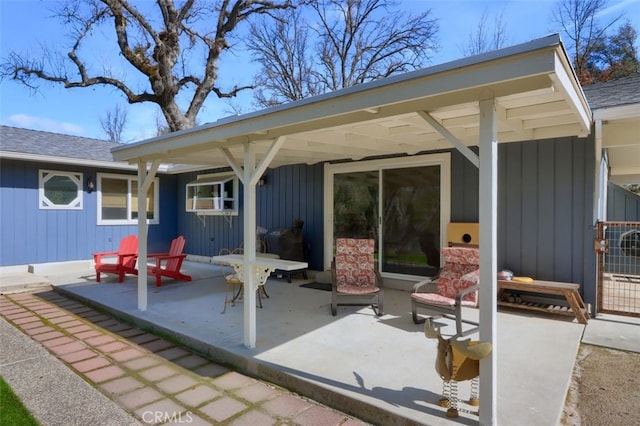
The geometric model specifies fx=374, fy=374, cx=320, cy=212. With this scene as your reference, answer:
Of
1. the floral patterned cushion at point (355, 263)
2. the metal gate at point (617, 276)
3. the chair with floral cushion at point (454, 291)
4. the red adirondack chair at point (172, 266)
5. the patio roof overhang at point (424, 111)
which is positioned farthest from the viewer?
the red adirondack chair at point (172, 266)

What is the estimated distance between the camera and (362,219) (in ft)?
21.9

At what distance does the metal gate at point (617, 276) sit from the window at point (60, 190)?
9782mm

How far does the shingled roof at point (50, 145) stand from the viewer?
7777mm

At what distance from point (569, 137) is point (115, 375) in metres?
5.53

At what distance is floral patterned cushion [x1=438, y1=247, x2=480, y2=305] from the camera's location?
452 centimetres

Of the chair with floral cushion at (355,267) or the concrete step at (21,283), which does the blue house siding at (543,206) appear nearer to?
the chair with floral cushion at (355,267)

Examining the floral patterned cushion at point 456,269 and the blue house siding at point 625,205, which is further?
the blue house siding at point 625,205

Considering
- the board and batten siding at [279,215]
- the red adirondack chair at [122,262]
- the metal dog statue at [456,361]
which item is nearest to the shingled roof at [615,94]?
the metal dog statue at [456,361]

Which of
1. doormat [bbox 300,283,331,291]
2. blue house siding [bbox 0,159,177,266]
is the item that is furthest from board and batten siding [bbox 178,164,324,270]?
blue house siding [bbox 0,159,177,266]

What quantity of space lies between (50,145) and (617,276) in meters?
12.3

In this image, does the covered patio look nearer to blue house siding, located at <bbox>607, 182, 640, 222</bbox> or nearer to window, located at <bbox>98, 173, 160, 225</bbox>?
window, located at <bbox>98, 173, 160, 225</bbox>

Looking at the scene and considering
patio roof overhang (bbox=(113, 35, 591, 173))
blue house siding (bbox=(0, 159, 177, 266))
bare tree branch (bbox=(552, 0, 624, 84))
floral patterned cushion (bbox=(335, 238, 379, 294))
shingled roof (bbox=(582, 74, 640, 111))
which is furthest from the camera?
bare tree branch (bbox=(552, 0, 624, 84))

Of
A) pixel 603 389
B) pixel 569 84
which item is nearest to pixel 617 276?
pixel 603 389

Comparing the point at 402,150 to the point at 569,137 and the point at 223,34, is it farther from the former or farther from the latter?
the point at 223,34
